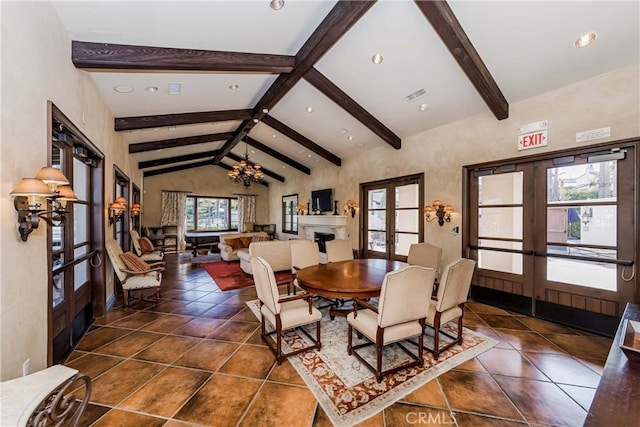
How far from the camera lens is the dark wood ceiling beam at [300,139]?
6.34 meters

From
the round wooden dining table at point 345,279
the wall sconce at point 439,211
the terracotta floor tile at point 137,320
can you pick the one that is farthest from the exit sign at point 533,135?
the terracotta floor tile at point 137,320

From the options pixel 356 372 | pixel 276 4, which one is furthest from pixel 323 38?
pixel 356 372

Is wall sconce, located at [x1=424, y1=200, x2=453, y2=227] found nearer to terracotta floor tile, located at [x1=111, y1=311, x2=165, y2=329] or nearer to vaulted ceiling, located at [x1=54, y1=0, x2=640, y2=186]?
vaulted ceiling, located at [x1=54, y1=0, x2=640, y2=186]

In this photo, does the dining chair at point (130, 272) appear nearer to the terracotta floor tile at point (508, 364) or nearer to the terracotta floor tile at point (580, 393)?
the terracotta floor tile at point (508, 364)

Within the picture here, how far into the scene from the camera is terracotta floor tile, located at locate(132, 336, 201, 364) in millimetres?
2619

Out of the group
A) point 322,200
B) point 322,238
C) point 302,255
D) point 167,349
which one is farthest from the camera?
point 322,238

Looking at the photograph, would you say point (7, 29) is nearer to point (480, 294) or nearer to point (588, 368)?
point (588, 368)

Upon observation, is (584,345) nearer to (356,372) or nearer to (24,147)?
(356,372)

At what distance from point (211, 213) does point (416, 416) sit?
433 inches

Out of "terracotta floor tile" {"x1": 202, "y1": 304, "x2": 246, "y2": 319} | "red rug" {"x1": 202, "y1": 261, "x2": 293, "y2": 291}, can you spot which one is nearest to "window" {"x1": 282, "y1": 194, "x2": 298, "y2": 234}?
"red rug" {"x1": 202, "y1": 261, "x2": 293, "y2": 291}

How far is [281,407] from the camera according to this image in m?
1.97

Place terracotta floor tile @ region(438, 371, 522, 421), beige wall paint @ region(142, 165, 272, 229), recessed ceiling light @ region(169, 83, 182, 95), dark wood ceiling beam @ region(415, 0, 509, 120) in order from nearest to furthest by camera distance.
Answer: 1. terracotta floor tile @ region(438, 371, 522, 421)
2. dark wood ceiling beam @ region(415, 0, 509, 120)
3. recessed ceiling light @ region(169, 83, 182, 95)
4. beige wall paint @ region(142, 165, 272, 229)

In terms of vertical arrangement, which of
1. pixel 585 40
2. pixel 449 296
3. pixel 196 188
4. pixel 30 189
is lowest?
pixel 449 296

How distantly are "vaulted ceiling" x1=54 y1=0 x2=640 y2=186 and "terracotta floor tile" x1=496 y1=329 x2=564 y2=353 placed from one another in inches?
122
